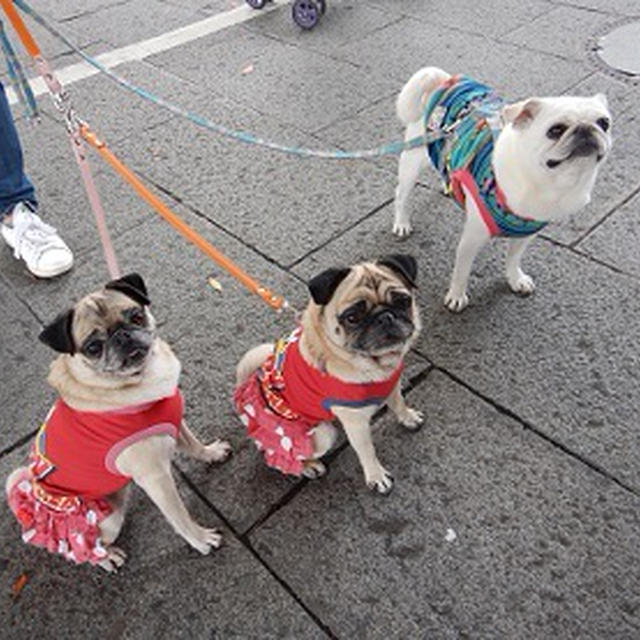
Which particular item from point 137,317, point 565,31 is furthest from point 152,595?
point 565,31

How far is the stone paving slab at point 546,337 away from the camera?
8.91 feet

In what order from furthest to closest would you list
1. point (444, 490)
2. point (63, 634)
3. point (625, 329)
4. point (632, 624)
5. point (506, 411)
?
point (625, 329), point (506, 411), point (444, 490), point (63, 634), point (632, 624)

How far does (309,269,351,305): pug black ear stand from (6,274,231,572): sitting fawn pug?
1.99 ft

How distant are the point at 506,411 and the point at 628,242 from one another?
155 cm

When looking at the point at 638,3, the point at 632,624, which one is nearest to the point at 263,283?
the point at 632,624

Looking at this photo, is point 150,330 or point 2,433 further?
point 2,433

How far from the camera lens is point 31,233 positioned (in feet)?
12.2

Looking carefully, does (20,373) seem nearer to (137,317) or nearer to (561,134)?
(137,317)

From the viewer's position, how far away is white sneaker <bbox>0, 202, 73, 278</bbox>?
3682 mm

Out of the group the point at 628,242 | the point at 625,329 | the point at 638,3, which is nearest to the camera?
the point at 625,329

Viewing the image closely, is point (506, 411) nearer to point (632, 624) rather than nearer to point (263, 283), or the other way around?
point (632, 624)

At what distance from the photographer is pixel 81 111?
5328 mm

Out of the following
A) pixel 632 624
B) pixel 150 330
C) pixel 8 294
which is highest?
pixel 150 330

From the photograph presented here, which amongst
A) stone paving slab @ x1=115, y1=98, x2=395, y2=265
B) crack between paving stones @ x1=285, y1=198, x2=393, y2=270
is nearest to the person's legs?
stone paving slab @ x1=115, y1=98, x2=395, y2=265
